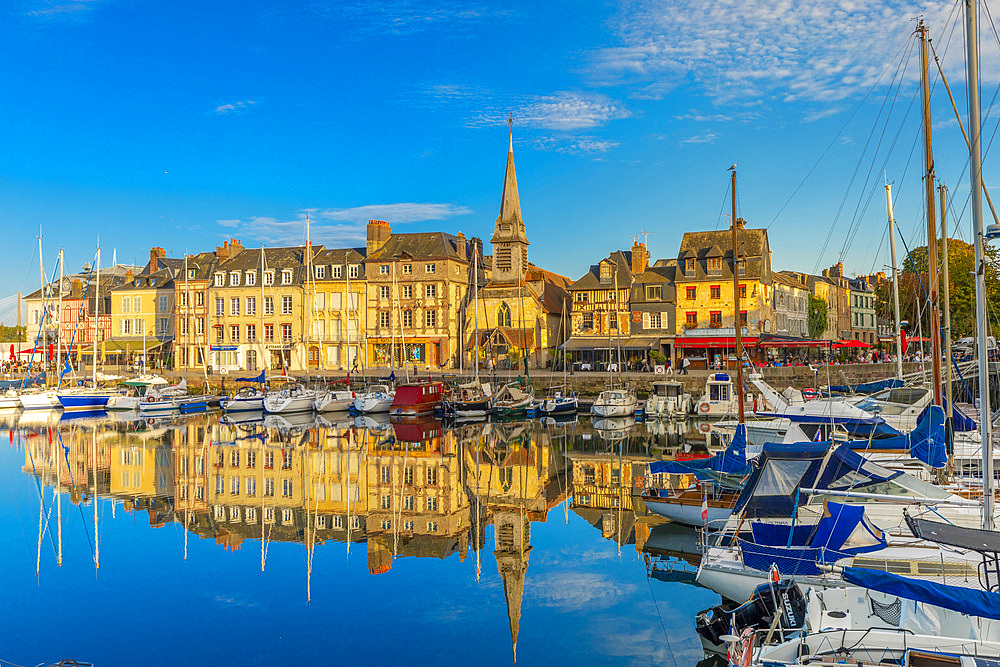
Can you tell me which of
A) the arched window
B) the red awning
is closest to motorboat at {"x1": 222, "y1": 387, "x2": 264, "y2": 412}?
the arched window

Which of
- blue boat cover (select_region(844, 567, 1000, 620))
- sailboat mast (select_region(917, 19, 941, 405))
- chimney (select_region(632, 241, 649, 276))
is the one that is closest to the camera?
blue boat cover (select_region(844, 567, 1000, 620))

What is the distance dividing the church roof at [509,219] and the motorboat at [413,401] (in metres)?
19.1

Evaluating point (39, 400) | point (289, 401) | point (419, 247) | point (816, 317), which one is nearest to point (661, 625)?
point (289, 401)

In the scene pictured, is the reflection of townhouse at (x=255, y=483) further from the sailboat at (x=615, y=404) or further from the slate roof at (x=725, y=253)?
the slate roof at (x=725, y=253)

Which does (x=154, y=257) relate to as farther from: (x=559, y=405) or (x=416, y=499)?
(x=416, y=499)

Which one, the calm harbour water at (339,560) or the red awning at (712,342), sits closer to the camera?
the calm harbour water at (339,560)

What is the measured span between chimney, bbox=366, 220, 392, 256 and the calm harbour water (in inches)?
1483

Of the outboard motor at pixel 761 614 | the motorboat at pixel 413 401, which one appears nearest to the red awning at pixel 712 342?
the motorboat at pixel 413 401

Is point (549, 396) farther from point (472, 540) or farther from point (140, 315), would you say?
point (140, 315)

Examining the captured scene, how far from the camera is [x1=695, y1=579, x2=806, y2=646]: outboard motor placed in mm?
10094

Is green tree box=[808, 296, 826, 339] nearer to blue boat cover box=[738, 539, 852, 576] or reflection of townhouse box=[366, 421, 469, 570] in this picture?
reflection of townhouse box=[366, 421, 469, 570]

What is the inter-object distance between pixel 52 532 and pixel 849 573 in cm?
1824

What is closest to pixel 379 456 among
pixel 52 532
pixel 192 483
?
pixel 192 483

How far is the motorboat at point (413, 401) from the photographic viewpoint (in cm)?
4562
